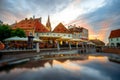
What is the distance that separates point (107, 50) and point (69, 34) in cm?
2004

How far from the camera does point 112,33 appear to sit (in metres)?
68.6

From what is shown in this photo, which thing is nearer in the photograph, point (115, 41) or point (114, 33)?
point (115, 41)

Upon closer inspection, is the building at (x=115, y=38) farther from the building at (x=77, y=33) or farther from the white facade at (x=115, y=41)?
the building at (x=77, y=33)

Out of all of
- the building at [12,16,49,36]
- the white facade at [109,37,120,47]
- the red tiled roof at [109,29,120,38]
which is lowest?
the white facade at [109,37,120,47]

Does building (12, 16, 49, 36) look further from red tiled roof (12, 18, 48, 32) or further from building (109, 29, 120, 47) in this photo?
building (109, 29, 120, 47)

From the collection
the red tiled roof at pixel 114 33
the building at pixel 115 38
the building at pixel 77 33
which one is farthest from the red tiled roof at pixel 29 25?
the red tiled roof at pixel 114 33

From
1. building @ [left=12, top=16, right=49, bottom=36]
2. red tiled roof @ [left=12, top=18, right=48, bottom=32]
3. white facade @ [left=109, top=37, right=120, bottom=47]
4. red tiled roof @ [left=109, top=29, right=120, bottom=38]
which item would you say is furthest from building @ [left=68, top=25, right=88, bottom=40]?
building @ [left=12, top=16, right=49, bottom=36]

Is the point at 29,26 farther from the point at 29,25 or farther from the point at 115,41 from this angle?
the point at 115,41

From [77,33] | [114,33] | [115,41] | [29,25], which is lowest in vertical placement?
[115,41]

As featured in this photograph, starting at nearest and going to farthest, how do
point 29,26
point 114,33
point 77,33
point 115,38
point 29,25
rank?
point 29,26 < point 29,25 < point 115,38 < point 114,33 < point 77,33

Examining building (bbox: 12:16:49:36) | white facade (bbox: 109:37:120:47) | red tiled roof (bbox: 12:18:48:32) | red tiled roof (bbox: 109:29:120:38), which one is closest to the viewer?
building (bbox: 12:16:49:36)

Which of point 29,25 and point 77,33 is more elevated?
point 29,25

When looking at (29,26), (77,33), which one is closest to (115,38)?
(77,33)

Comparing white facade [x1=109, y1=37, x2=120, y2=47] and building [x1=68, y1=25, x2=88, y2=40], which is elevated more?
building [x1=68, y1=25, x2=88, y2=40]
